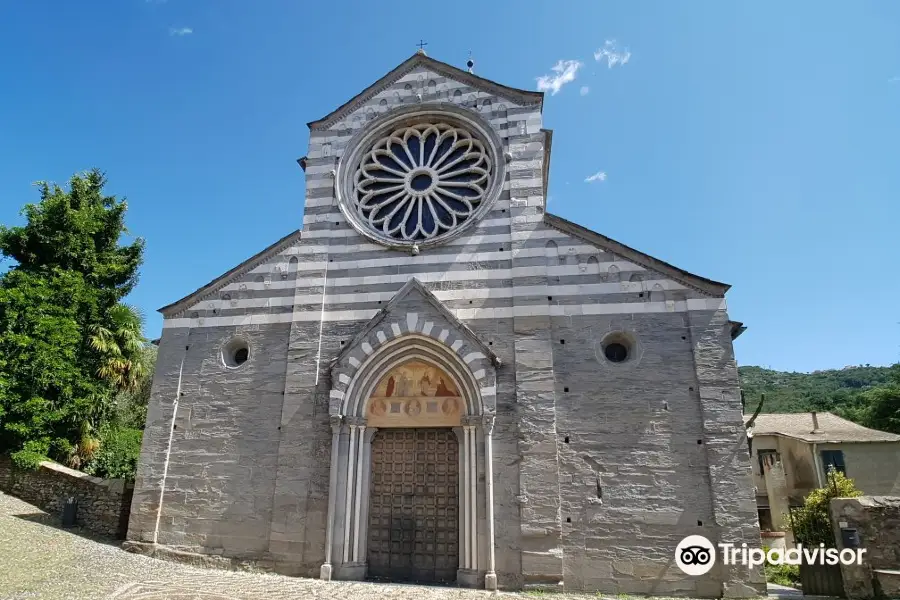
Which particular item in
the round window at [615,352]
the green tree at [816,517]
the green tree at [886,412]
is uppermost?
the green tree at [886,412]

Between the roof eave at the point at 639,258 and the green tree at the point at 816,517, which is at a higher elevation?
the roof eave at the point at 639,258

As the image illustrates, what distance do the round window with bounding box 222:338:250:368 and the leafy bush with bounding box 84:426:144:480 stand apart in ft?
18.5

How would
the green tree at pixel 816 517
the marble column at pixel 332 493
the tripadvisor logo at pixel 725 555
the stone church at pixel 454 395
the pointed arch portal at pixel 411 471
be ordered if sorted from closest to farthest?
the tripadvisor logo at pixel 725 555 → the stone church at pixel 454 395 → the marble column at pixel 332 493 → the pointed arch portal at pixel 411 471 → the green tree at pixel 816 517

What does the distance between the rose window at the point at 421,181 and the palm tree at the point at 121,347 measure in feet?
31.5

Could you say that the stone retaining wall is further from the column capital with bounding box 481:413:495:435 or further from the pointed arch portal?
the column capital with bounding box 481:413:495:435

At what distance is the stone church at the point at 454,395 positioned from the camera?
407 inches

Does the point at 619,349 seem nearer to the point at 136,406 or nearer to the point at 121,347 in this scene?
the point at 121,347

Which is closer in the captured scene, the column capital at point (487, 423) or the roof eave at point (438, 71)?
the column capital at point (487, 423)

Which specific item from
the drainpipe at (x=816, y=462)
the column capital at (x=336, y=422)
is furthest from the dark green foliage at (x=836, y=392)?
the column capital at (x=336, y=422)

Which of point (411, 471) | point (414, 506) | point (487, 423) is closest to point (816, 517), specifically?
point (487, 423)

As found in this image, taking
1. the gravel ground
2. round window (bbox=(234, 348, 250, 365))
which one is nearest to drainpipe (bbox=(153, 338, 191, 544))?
the gravel ground

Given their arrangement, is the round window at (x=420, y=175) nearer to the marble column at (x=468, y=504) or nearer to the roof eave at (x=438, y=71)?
the roof eave at (x=438, y=71)

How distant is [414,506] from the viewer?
440 inches

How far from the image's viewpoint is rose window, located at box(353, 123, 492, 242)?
13.4m
